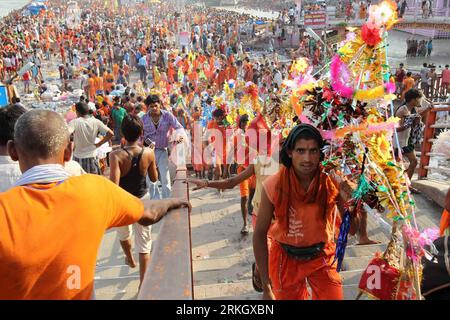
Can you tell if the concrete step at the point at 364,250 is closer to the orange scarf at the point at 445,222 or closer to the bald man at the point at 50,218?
the orange scarf at the point at 445,222

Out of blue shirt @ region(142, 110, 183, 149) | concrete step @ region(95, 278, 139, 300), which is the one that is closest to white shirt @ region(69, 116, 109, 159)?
blue shirt @ region(142, 110, 183, 149)

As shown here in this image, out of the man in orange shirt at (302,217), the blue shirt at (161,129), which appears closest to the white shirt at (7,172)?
the man in orange shirt at (302,217)

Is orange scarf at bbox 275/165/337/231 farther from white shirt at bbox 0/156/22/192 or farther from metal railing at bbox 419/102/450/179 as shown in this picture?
metal railing at bbox 419/102/450/179

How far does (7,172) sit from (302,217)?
199 cm

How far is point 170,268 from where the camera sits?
147 cm

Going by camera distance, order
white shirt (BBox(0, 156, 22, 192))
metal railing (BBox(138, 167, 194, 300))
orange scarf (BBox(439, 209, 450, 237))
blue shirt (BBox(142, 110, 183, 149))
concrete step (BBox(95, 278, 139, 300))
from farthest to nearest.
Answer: blue shirt (BBox(142, 110, 183, 149)) < concrete step (BBox(95, 278, 139, 300)) < white shirt (BBox(0, 156, 22, 192)) < orange scarf (BBox(439, 209, 450, 237)) < metal railing (BBox(138, 167, 194, 300))

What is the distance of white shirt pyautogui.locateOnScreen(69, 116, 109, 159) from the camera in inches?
205

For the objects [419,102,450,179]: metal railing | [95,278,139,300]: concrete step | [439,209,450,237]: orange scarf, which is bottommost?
[95,278,139,300]: concrete step

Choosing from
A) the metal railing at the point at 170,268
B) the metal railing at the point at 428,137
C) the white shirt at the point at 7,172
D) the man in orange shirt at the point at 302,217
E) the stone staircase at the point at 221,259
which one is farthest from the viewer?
the metal railing at the point at 428,137

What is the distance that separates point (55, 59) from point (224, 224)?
23811 mm

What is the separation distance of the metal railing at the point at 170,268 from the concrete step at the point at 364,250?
281 cm

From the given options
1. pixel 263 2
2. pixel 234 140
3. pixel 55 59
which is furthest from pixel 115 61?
pixel 263 2

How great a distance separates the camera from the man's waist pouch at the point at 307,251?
254 cm
